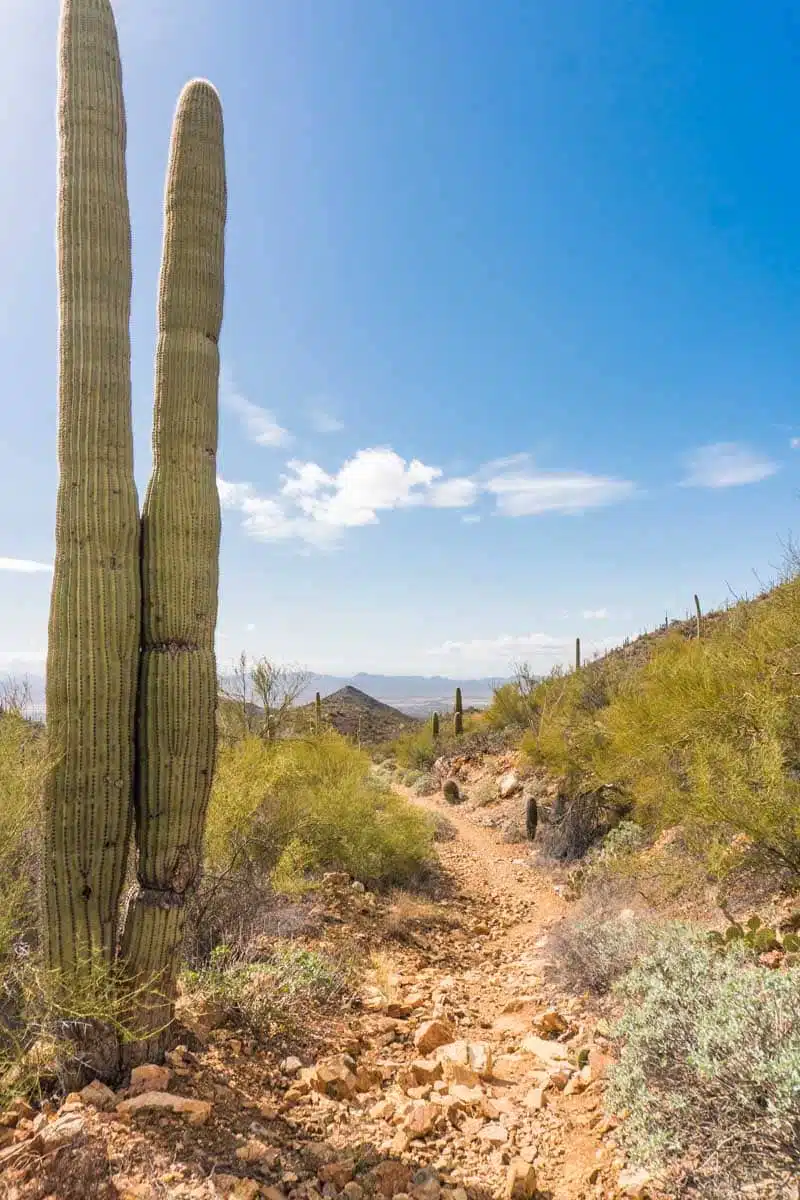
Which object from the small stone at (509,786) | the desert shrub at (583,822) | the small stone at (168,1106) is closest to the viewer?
the small stone at (168,1106)

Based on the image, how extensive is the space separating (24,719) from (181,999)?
260 cm

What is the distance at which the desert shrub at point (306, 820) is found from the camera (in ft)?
21.2

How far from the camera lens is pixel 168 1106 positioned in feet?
11.0

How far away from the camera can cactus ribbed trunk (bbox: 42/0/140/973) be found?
3725 millimetres

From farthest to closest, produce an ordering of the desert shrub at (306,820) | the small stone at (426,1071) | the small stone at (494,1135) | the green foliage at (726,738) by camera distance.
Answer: the desert shrub at (306,820), the green foliage at (726,738), the small stone at (426,1071), the small stone at (494,1135)

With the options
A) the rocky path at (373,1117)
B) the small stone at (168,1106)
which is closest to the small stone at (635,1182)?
the rocky path at (373,1117)

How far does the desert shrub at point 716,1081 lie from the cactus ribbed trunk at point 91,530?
9.23ft

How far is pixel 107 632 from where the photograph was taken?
3.88 meters

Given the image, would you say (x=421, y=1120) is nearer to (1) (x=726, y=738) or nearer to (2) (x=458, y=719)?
(1) (x=726, y=738)

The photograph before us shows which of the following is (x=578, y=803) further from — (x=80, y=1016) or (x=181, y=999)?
(x=80, y=1016)

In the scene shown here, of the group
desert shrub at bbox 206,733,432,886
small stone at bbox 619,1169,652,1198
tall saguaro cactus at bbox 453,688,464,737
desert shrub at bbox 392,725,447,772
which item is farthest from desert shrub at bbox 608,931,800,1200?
tall saguaro cactus at bbox 453,688,464,737

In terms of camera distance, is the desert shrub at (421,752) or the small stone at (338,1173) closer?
the small stone at (338,1173)

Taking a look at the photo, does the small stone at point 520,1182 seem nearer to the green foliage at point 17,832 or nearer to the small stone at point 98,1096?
the small stone at point 98,1096

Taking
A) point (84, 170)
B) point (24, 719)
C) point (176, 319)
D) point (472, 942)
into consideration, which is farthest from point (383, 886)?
point (84, 170)
